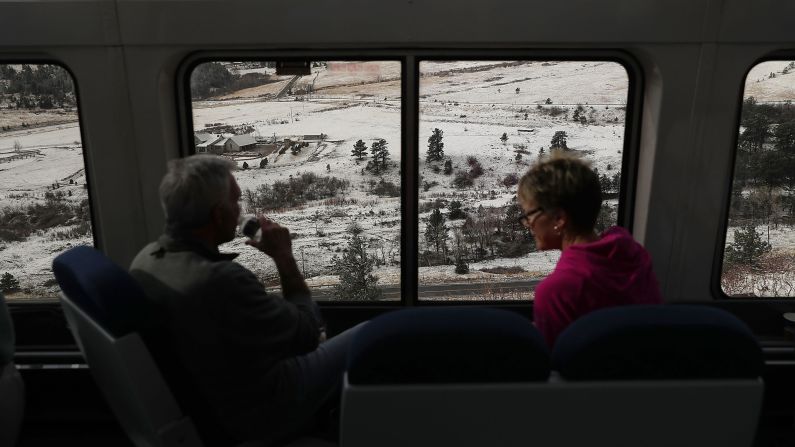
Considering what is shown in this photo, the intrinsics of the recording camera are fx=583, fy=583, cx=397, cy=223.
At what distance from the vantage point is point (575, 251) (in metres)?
1.74

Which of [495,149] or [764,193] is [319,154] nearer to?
[495,149]

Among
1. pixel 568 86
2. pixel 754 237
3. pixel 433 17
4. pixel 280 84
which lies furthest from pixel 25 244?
pixel 754 237

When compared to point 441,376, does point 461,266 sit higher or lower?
lower

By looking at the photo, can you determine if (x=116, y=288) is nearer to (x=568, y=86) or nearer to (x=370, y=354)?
(x=370, y=354)

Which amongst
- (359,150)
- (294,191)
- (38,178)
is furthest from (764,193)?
(38,178)

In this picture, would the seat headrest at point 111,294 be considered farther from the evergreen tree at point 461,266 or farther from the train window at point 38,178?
the evergreen tree at point 461,266

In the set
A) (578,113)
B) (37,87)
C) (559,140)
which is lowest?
(559,140)

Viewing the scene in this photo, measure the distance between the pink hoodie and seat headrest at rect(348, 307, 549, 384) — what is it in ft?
0.99

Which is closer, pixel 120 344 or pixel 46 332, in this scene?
pixel 120 344

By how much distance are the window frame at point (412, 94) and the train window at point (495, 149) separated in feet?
0.09

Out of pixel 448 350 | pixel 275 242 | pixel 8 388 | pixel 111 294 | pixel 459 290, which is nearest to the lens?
pixel 448 350

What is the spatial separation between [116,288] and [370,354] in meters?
0.76

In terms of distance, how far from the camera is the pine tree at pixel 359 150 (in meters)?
2.80

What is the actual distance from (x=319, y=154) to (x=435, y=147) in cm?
56
